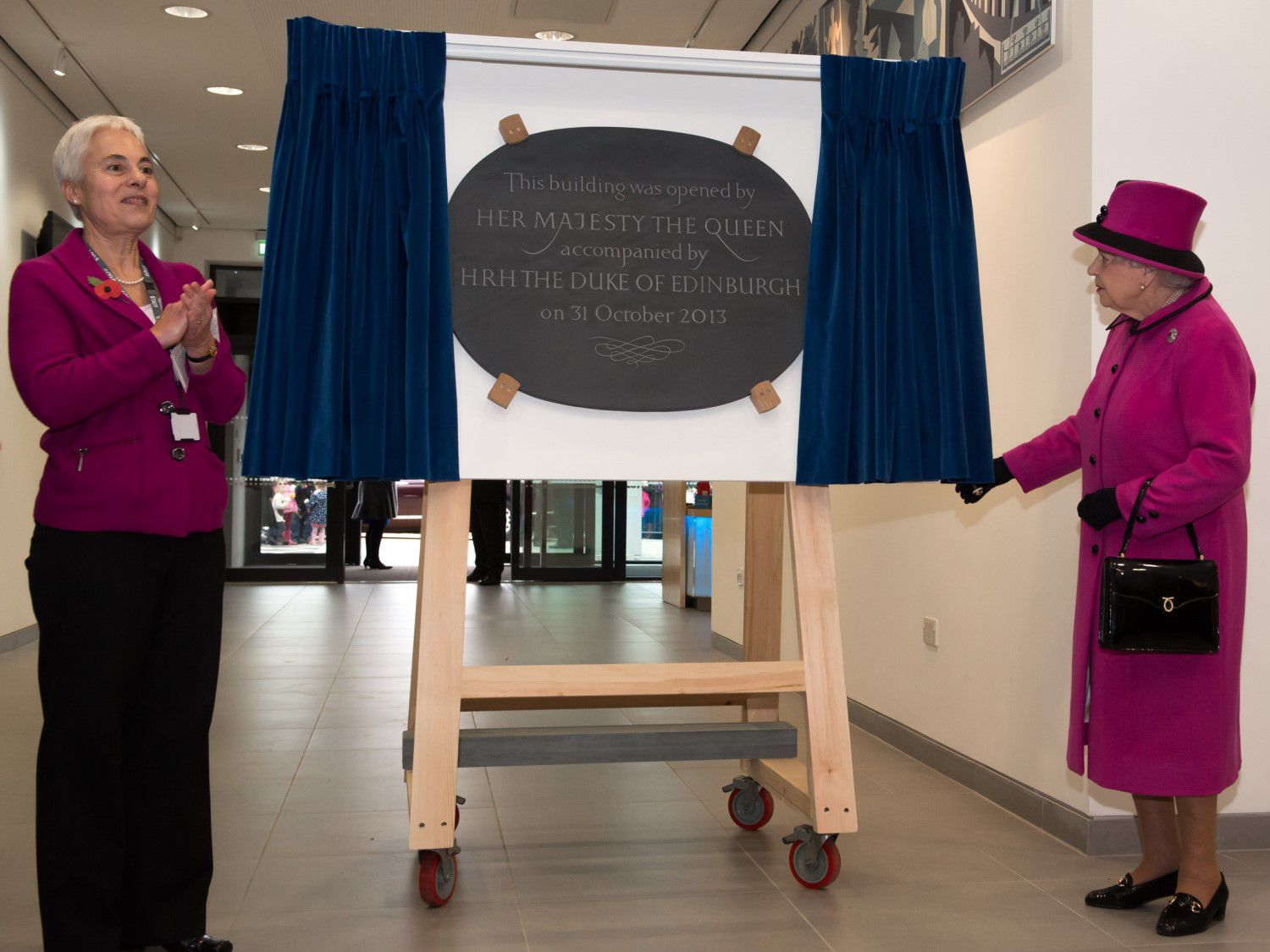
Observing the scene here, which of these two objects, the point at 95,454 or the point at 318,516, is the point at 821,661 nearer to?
the point at 95,454

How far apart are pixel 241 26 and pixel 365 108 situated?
14.0 feet

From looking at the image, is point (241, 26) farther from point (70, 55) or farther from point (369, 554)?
point (369, 554)

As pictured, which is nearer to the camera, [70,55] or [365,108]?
[365,108]

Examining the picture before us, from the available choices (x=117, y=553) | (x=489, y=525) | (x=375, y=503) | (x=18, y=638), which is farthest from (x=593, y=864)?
(x=375, y=503)

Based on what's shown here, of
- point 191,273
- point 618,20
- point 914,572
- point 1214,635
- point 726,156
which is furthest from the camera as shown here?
point 618,20

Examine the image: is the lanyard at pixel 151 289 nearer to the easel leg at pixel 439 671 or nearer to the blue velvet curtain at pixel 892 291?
the easel leg at pixel 439 671

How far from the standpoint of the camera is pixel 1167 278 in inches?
104

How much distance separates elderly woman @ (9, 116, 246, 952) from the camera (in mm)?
2111

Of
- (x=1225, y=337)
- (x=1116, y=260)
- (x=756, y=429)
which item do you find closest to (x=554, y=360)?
(x=756, y=429)

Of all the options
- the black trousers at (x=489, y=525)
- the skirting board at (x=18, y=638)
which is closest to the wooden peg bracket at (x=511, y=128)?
the skirting board at (x=18, y=638)

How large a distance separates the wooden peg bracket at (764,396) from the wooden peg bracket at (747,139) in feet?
1.72

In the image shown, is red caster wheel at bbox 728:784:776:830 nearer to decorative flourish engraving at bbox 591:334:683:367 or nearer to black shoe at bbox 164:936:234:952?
decorative flourish engraving at bbox 591:334:683:367

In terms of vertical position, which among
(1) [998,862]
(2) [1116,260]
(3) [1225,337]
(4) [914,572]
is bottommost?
(1) [998,862]

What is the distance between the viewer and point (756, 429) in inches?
107
